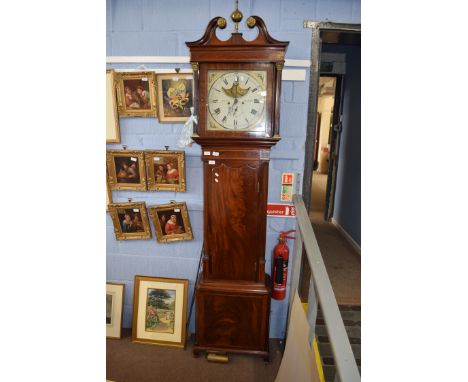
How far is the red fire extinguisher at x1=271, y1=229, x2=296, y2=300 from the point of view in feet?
6.68

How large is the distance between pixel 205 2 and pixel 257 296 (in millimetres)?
1962

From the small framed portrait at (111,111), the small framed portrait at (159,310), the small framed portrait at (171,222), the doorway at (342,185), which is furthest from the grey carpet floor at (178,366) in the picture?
the small framed portrait at (111,111)

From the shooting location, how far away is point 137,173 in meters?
2.18

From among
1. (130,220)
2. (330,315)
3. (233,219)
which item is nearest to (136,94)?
(130,220)

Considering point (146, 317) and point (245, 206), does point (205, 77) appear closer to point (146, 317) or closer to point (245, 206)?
point (245, 206)

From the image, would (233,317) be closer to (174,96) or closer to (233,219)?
(233,219)

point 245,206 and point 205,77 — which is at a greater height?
point 205,77

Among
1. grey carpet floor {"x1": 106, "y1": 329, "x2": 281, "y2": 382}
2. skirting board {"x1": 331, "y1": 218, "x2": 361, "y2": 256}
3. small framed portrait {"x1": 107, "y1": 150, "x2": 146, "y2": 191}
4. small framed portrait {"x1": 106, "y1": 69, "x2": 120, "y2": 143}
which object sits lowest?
grey carpet floor {"x1": 106, "y1": 329, "x2": 281, "y2": 382}

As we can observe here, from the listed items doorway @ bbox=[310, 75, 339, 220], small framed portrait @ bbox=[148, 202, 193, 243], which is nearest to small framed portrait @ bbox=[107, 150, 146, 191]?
small framed portrait @ bbox=[148, 202, 193, 243]

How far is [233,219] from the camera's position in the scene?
182cm

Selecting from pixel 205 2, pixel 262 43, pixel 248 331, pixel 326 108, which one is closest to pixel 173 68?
pixel 205 2

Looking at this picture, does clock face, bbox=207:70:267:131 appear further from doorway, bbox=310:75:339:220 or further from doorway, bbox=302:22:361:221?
doorway, bbox=310:75:339:220

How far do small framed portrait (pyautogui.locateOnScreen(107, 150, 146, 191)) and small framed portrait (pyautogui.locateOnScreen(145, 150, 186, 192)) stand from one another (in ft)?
0.18

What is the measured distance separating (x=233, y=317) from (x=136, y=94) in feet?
5.53
